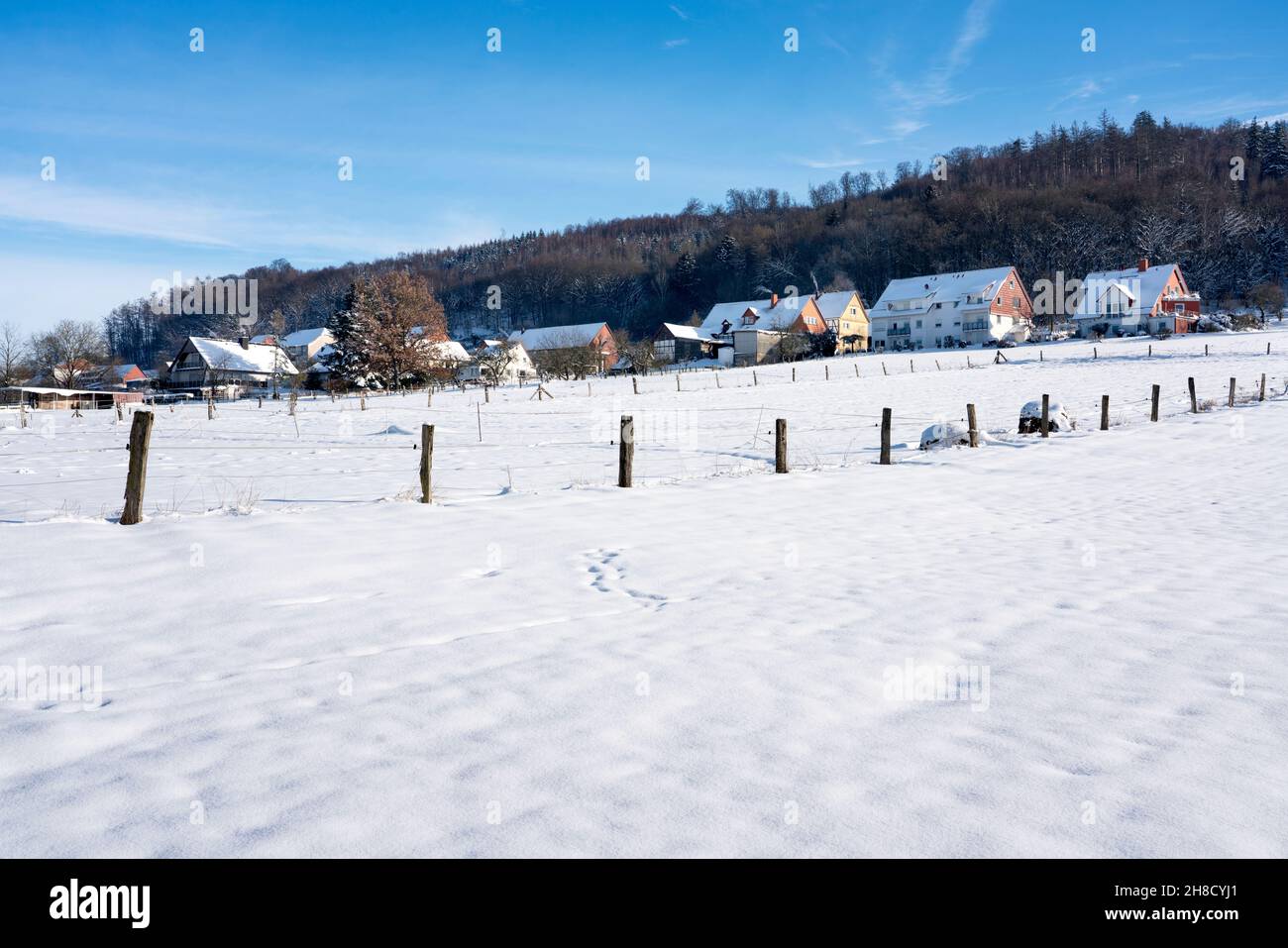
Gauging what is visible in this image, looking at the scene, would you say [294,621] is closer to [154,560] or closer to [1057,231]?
[154,560]

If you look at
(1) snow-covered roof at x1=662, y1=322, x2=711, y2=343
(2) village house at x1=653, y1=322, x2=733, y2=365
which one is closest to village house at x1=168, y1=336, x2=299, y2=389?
(2) village house at x1=653, y1=322, x2=733, y2=365

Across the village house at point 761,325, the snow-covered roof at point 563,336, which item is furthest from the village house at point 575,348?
the village house at point 761,325

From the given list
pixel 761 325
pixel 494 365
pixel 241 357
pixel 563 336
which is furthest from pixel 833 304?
pixel 241 357

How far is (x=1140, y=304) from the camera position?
76.4 metres

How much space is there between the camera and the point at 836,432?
2527cm

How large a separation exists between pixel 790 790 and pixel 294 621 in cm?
439

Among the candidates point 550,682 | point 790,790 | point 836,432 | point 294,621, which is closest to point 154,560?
point 294,621

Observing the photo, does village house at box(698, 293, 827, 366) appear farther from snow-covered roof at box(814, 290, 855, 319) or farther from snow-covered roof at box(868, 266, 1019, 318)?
snow-covered roof at box(868, 266, 1019, 318)

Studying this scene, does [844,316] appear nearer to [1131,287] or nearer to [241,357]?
[1131,287]

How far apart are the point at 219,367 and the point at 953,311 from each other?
78238mm

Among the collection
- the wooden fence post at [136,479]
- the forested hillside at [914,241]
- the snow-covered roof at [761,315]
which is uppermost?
the forested hillside at [914,241]

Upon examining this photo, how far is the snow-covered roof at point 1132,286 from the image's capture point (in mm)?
76438

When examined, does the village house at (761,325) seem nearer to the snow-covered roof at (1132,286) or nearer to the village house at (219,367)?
the snow-covered roof at (1132,286)

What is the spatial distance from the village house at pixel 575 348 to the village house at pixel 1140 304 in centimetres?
5205
